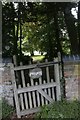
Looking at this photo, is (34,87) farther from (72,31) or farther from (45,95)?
(72,31)

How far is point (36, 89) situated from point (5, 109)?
60 cm

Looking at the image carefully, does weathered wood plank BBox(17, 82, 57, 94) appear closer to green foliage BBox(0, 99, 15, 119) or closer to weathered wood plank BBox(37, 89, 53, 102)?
weathered wood plank BBox(37, 89, 53, 102)

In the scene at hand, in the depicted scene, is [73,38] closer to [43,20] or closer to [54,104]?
[43,20]

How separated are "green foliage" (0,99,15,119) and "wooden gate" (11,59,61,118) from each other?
0.13 metres

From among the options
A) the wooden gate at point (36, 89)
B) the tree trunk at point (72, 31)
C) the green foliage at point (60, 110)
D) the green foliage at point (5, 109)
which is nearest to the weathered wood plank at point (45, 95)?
the wooden gate at point (36, 89)

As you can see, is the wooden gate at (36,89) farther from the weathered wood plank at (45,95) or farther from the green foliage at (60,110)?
the green foliage at (60,110)

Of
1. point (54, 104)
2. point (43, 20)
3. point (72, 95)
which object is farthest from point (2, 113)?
point (43, 20)

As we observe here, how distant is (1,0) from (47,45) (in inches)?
42.3

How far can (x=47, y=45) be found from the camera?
434 cm

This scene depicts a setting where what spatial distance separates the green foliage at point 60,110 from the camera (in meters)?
3.82

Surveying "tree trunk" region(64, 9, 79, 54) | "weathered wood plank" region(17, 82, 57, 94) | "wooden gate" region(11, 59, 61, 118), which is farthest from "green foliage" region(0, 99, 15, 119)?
"tree trunk" region(64, 9, 79, 54)

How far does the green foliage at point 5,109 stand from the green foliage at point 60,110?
1.54ft

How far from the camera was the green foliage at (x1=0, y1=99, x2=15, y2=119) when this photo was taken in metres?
4.08

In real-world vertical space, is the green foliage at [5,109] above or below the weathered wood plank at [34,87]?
below
